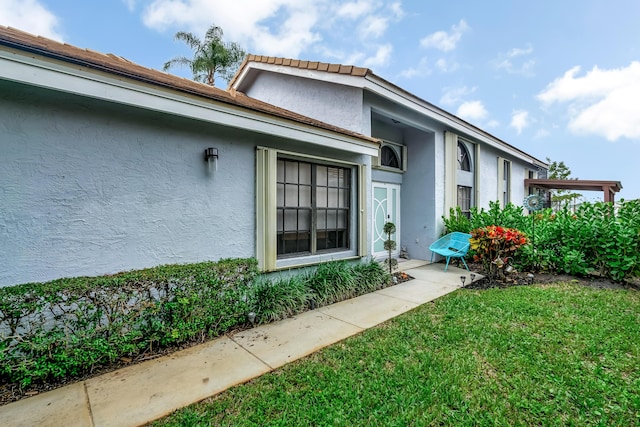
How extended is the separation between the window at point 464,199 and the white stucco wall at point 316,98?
5.84 m

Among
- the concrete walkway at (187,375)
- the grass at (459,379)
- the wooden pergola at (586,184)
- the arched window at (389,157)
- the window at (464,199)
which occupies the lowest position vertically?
the concrete walkway at (187,375)

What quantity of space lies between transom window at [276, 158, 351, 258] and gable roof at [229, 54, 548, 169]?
2.21 meters

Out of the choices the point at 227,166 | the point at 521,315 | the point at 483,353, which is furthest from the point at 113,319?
the point at 521,315

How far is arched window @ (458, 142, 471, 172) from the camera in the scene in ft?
35.6

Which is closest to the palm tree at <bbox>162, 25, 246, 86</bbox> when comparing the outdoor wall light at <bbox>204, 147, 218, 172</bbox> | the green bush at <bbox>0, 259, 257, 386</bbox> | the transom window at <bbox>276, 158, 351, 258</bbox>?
the transom window at <bbox>276, 158, 351, 258</bbox>

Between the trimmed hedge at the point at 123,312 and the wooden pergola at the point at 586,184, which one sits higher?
the wooden pergola at the point at 586,184

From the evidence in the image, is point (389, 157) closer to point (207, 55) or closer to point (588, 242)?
point (588, 242)

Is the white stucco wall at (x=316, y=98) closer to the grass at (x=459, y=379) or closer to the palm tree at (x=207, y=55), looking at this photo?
the grass at (x=459, y=379)

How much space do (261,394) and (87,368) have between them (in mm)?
2055

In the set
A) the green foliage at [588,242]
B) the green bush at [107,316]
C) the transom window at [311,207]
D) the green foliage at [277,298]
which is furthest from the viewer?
the green foliage at [588,242]

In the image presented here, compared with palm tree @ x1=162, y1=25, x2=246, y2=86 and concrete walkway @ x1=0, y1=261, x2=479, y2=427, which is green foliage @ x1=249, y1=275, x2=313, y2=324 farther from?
palm tree @ x1=162, y1=25, x2=246, y2=86

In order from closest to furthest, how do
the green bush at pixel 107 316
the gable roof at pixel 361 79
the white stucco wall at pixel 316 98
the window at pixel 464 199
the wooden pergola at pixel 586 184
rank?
1. the green bush at pixel 107 316
2. the gable roof at pixel 361 79
3. the white stucco wall at pixel 316 98
4. the window at pixel 464 199
5. the wooden pergola at pixel 586 184

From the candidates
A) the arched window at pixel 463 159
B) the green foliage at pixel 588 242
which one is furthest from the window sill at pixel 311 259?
the arched window at pixel 463 159

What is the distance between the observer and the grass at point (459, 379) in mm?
2400
